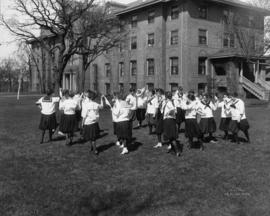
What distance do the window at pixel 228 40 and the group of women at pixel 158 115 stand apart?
26773 mm

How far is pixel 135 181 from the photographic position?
725 cm

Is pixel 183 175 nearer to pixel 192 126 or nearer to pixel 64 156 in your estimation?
pixel 192 126

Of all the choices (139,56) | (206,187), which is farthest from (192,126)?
(139,56)

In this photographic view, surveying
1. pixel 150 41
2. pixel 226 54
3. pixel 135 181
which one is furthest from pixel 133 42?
pixel 135 181

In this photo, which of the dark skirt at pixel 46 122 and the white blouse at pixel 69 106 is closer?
the white blouse at pixel 69 106

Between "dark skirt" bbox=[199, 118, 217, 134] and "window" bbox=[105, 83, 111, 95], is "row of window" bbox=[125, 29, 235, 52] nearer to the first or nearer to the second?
"window" bbox=[105, 83, 111, 95]

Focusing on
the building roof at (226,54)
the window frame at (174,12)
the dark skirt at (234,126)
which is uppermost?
the window frame at (174,12)

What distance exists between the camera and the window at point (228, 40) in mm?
37719

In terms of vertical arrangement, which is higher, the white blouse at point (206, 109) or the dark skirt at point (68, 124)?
the white blouse at point (206, 109)

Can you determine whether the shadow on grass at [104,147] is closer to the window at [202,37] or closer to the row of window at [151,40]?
the row of window at [151,40]

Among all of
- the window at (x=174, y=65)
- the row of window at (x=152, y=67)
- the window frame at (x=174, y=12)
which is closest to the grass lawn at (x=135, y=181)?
the window at (x=174, y=65)

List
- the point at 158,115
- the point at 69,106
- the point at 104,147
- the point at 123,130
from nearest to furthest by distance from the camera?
the point at 123,130
the point at 104,147
the point at 69,106
the point at 158,115

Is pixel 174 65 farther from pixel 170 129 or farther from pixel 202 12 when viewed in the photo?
A: pixel 170 129

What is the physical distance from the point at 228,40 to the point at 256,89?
7.72 meters
